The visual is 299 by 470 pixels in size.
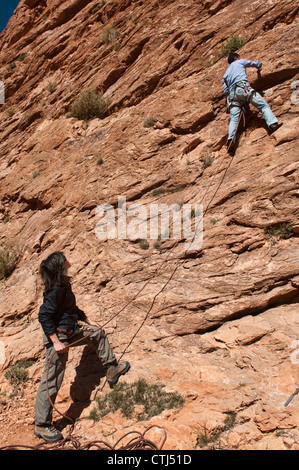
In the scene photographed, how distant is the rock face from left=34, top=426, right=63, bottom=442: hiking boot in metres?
0.20

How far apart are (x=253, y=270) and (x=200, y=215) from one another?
4.44ft

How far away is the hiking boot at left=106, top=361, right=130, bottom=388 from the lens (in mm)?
3744

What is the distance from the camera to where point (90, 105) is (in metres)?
8.15

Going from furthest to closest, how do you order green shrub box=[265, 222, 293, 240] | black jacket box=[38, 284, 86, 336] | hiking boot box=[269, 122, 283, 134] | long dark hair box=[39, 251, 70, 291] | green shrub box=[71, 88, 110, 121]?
green shrub box=[71, 88, 110, 121] < hiking boot box=[269, 122, 283, 134] < green shrub box=[265, 222, 293, 240] < long dark hair box=[39, 251, 70, 291] < black jacket box=[38, 284, 86, 336]

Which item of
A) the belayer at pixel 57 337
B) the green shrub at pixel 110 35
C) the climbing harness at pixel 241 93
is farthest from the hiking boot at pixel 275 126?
the green shrub at pixel 110 35

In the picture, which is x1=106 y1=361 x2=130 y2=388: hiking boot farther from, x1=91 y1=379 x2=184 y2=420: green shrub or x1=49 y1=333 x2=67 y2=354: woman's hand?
x1=49 y1=333 x2=67 y2=354: woman's hand

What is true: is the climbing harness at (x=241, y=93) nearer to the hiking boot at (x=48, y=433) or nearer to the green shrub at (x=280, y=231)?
the green shrub at (x=280, y=231)

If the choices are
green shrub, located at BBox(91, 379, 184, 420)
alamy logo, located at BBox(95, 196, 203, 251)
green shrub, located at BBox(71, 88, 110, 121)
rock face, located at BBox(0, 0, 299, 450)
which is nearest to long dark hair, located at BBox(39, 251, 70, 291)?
rock face, located at BBox(0, 0, 299, 450)

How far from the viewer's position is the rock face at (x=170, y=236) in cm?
338

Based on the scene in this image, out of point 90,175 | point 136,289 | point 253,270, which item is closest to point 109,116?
point 90,175

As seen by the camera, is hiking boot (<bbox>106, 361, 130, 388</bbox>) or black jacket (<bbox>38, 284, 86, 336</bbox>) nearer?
black jacket (<bbox>38, 284, 86, 336</bbox>)

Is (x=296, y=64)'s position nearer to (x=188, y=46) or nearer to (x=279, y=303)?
(x=188, y=46)

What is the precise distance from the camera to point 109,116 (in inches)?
308

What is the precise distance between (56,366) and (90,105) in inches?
273
